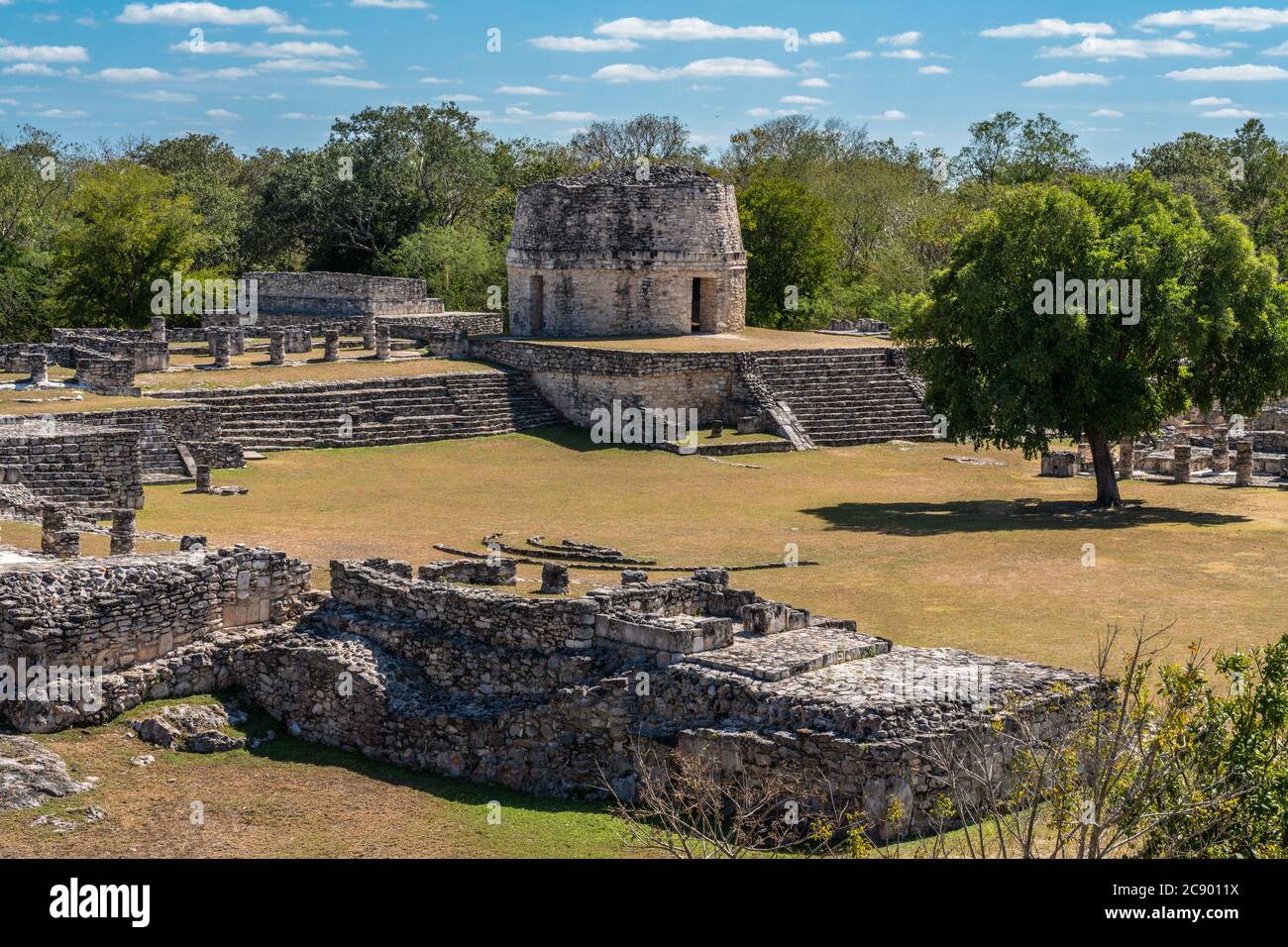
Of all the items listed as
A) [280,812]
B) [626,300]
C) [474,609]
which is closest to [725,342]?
[626,300]

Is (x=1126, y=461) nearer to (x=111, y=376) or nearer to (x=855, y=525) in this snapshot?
(x=855, y=525)

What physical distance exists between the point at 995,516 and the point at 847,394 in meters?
11.8

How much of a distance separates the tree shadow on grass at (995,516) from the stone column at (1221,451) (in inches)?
206

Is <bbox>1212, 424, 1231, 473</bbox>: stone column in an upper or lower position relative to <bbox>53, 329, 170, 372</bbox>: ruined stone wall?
lower

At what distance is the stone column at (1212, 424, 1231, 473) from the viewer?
3684cm

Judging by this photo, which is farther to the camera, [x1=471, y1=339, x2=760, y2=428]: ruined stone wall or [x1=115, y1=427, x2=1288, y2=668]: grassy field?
[x1=471, y1=339, x2=760, y2=428]: ruined stone wall

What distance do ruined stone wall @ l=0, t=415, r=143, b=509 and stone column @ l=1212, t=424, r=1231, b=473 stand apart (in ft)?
73.7

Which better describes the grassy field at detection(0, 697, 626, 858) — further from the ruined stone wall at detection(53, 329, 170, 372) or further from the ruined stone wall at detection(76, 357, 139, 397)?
the ruined stone wall at detection(53, 329, 170, 372)

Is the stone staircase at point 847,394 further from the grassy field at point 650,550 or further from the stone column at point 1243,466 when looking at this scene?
the stone column at point 1243,466

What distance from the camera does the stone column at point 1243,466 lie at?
3466 cm

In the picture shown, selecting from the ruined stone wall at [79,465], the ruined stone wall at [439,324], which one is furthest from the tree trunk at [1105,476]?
the ruined stone wall at [439,324]

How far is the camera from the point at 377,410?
38438mm

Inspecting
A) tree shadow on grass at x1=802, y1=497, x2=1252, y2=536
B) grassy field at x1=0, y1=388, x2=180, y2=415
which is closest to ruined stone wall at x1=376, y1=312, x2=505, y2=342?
grassy field at x1=0, y1=388, x2=180, y2=415

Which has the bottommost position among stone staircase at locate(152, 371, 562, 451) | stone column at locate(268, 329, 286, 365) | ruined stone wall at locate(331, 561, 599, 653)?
ruined stone wall at locate(331, 561, 599, 653)
